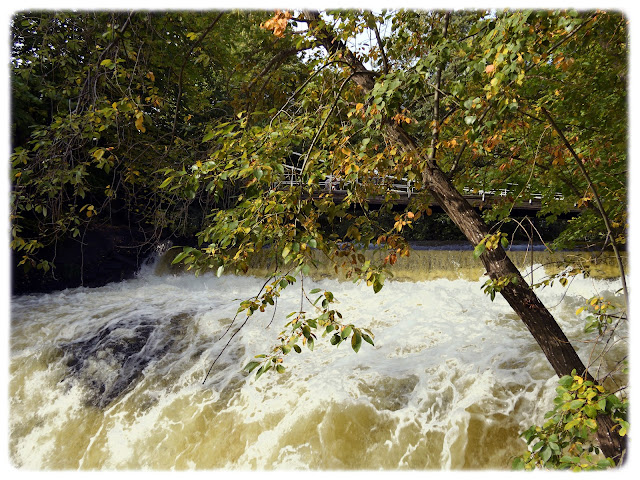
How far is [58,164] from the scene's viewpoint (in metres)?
3.43

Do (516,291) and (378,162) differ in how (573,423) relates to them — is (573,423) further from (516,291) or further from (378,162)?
(378,162)

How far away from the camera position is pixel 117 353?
5418mm

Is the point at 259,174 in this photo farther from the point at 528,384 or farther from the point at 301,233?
the point at 528,384

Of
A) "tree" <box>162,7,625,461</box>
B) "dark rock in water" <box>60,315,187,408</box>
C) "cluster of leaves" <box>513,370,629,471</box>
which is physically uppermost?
"tree" <box>162,7,625,461</box>

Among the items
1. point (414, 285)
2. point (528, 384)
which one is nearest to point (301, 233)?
point (528, 384)

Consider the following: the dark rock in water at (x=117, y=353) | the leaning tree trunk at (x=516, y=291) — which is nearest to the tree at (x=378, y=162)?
the leaning tree trunk at (x=516, y=291)

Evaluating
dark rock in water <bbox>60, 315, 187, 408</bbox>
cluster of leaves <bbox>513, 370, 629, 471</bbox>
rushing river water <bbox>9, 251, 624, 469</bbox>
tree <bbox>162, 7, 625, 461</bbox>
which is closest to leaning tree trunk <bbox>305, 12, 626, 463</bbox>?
tree <bbox>162, 7, 625, 461</bbox>

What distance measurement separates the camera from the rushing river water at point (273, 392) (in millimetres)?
3637

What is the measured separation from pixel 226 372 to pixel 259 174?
3451 mm

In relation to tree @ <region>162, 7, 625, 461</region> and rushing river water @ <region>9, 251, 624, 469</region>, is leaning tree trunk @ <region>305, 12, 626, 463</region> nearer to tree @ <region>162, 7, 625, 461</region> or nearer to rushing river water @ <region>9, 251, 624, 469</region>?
tree @ <region>162, 7, 625, 461</region>

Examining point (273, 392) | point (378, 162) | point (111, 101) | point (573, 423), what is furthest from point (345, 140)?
point (111, 101)

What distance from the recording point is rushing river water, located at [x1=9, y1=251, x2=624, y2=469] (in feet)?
11.9

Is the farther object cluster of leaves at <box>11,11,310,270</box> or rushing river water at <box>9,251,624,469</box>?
rushing river water at <box>9,251,624,469</box>

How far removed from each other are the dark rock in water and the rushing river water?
0.02 metres
